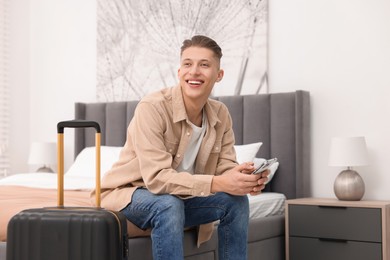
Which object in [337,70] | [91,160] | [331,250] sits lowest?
[331,250]

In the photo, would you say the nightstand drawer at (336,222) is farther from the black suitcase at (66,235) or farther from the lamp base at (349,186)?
the black suitcase at (66,235)

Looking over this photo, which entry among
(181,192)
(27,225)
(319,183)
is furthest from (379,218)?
(27,225)

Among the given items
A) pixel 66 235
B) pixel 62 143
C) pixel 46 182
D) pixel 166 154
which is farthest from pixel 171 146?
pixel 46 182

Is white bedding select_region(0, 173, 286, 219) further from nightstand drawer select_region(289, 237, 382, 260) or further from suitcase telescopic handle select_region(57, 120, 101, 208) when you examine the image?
suitcase telescopic handle select_region(57, 120, 101, 208)

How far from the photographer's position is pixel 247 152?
3.96m

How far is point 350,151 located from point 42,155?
256 cm

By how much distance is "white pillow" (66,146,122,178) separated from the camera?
4312mm

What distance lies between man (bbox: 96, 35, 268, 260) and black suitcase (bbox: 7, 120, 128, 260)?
9.3 inches

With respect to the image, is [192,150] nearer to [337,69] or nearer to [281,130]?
[281,130]

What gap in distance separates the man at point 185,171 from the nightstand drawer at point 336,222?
111 cm

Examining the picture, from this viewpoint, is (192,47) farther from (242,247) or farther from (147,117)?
(242,247)

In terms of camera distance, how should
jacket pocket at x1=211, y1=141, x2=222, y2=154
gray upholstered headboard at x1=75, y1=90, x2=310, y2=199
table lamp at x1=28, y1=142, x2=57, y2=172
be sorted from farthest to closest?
table lamp at x1=28, y1=142, x2=57, y2=172 → gray upholstered headboard at x1=75, y1=90, x2=310, y2=199 → jacket pocket at x1=211, y1=141, x2=222, y2=154

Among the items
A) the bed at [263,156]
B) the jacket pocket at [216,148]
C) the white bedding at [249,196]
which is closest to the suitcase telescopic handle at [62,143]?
the jacket pocket at [216,148]

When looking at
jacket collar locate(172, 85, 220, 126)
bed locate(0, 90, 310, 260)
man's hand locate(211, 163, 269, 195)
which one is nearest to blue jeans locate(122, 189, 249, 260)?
man's hand locate(211, 163, 269, 195)
